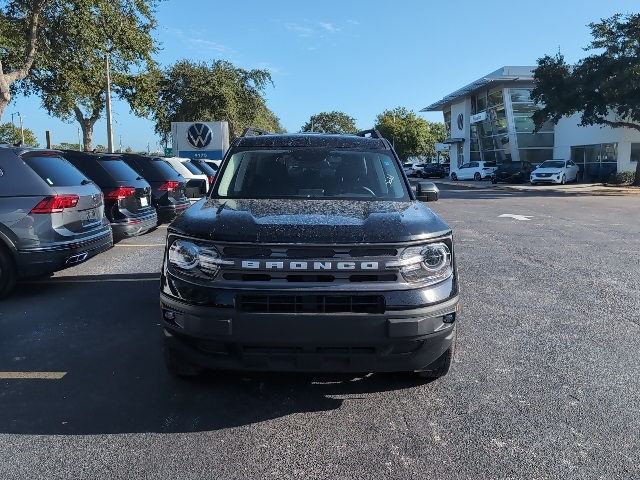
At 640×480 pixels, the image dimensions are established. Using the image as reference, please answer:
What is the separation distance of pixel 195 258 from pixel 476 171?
4468 centimetres

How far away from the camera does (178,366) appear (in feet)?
12.9

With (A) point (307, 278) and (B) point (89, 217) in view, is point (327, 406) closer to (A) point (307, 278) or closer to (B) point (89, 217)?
(A) point (307, 278)

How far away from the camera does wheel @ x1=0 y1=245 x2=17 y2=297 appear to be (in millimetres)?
6148

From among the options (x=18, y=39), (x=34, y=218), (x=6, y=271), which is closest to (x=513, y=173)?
(x=18, y=39)

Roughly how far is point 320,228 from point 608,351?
2.96m

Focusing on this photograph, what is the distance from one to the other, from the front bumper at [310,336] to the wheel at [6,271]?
358 centimetres

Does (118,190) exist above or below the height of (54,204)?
above

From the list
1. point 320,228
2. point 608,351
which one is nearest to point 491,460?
point 320,228

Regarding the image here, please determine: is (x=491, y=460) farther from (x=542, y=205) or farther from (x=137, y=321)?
(x=542, y=205)

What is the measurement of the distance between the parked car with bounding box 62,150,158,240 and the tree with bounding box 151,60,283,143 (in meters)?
30.0

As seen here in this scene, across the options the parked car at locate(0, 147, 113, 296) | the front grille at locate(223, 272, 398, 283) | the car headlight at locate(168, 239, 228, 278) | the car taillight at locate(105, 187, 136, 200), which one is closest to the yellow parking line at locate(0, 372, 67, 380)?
the car headlight at locate(168, 239, 228, 278)

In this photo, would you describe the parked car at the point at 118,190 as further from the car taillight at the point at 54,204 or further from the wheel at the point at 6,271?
the wheel at the point at 6,271

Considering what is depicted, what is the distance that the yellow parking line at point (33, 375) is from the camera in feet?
13.8

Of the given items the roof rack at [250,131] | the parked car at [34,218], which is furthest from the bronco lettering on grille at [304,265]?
the parked car at [34,218]
